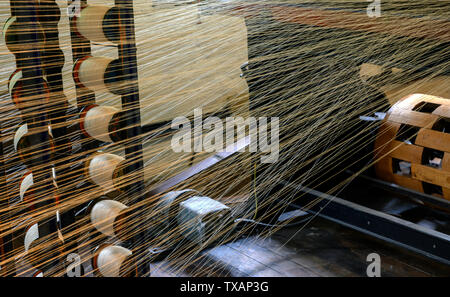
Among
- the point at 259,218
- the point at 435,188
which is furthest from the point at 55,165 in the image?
the point at 435,188

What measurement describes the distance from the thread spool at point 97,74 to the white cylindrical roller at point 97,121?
0.26 feet

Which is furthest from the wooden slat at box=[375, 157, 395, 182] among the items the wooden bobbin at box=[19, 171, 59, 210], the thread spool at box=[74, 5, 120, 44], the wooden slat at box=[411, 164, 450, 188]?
the wooden bobbin at box=[19, 171, 59, 210]

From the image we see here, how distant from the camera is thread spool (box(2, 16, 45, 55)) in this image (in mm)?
1857

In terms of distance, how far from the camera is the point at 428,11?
320 cm

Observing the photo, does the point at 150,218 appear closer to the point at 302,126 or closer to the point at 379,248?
the point at 302,126

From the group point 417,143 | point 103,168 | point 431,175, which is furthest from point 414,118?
point 103,168

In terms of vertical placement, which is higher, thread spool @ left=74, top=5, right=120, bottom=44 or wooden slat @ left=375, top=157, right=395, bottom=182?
thread spool @ left=74, top=5, right=120, bottom=44

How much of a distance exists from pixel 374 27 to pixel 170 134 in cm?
196

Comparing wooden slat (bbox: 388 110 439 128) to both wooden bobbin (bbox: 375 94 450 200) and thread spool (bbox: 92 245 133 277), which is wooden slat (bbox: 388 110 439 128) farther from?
thread spool (bbox: 92 245 133 277)

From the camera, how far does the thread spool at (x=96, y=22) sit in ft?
6.37

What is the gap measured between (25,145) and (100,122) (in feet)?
0.90

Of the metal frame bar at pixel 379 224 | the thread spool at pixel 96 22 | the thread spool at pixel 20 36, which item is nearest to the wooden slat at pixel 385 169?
the metal frame bar at pixel 379 224

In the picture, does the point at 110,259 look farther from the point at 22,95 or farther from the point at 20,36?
the point at 20,36

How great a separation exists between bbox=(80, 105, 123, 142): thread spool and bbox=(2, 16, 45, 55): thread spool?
0.97 ft
